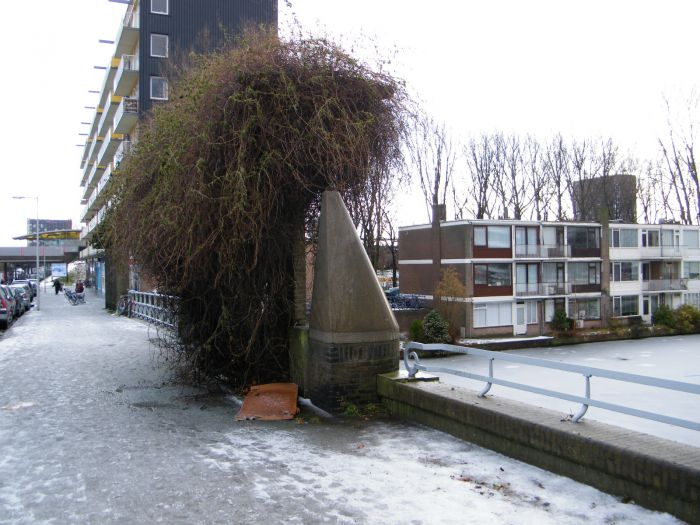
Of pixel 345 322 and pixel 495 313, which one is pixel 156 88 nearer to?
pixel 495 313

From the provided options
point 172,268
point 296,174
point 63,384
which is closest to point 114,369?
point 63,384

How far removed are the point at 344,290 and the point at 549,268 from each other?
46619 mm

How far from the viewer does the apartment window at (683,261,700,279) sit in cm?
5956

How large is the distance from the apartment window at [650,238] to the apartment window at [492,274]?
57.8 feet

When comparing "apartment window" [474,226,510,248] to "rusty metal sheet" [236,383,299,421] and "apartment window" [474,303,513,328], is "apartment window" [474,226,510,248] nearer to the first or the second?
"apartment window" [474,303,513,328]

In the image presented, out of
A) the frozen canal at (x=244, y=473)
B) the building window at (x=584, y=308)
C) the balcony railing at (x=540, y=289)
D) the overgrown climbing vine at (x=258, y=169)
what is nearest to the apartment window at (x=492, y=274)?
the balcony railing at (x=540, y=289)

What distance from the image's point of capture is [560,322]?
5084 cm

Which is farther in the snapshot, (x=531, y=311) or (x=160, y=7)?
(x=531, y=311)

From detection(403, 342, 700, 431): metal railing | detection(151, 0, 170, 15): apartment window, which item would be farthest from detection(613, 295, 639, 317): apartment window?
detection(403, 342, 700, 431): metal railing

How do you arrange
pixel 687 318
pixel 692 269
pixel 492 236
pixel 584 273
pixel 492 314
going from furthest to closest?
pixel 692 269 < pixel 687 318 < pixel 584 273 < pixel 492 314 < pixel 492 236

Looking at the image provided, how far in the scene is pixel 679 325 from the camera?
56.1 metres

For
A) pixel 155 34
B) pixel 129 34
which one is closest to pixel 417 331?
pixel 155 34

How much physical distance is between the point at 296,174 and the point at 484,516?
15.2ft

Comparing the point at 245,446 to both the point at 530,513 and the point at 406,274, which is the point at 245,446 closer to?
the point at 530,513
